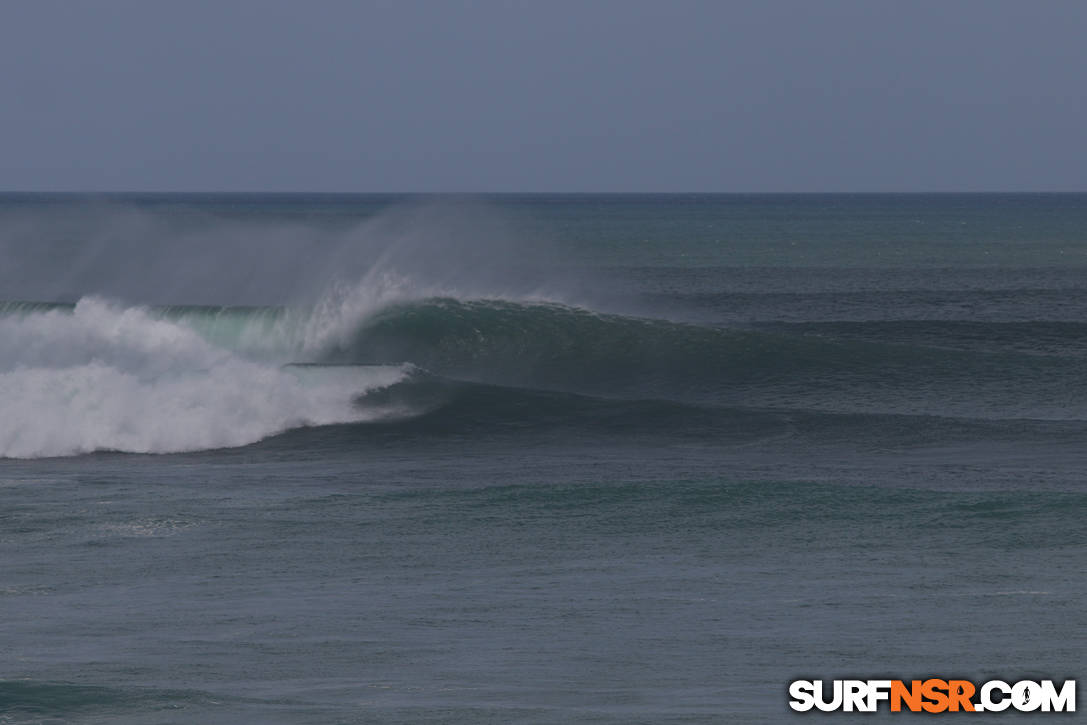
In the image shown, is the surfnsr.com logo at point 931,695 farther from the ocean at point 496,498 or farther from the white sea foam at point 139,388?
the white sea foam at point 139,388

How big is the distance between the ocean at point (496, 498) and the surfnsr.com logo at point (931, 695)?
16 cm

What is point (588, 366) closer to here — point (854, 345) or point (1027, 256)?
point (854, 345)

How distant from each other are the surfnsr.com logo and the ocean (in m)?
0.16

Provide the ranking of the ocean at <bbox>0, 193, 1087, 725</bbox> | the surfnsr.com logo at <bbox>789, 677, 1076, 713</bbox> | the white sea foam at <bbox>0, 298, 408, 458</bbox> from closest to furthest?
the surfnsr.com logo at <bbox>789, 677, 1076, 713</bbox>
the ocean at <bbox>0, 193, 1087, 725</bbox>
the white sea foam at <bbox>0, 298, 408, 458</bbox>

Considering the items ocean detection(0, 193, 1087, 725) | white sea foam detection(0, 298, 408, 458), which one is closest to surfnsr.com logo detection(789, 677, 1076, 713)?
ocean detection(0, 193, 1087, 725)

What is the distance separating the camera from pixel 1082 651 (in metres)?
9.66

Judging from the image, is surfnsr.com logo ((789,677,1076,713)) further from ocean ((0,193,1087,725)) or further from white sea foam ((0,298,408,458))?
white sea foam ((0,298,408,458))

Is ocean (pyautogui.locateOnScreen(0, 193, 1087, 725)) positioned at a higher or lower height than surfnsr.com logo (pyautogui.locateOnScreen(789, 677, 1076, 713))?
higher

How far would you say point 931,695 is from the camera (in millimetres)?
8930

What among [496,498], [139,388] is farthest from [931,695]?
[139,388]

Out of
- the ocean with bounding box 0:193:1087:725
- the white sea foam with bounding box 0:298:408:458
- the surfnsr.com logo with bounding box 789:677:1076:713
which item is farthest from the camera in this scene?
the white sea foam with bounding box 0:298:408:458

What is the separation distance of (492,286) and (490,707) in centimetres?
2051

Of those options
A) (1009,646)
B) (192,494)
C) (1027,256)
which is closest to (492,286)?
(192,494)

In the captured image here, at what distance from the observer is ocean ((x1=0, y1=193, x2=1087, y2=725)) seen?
31.1 ft
